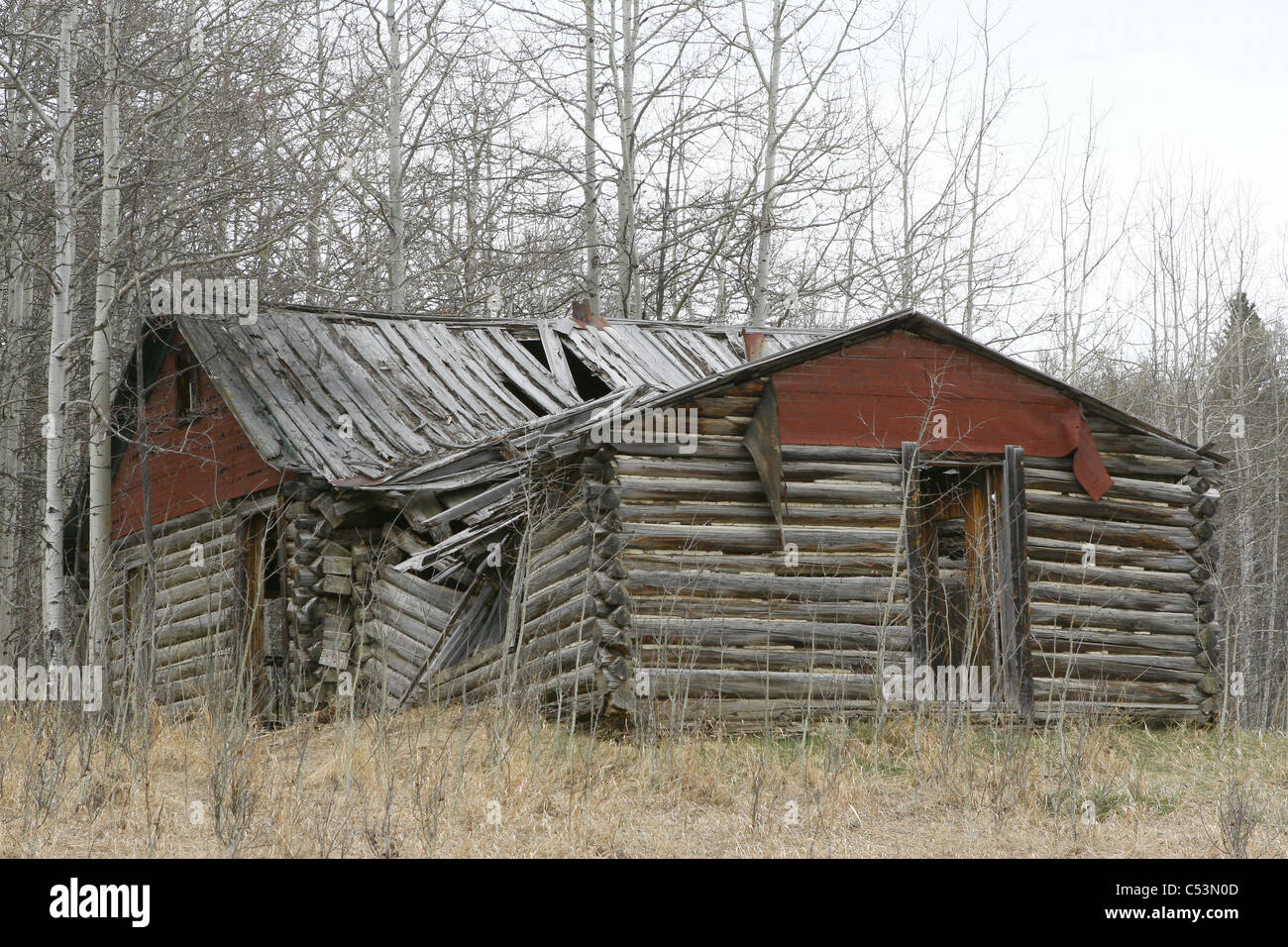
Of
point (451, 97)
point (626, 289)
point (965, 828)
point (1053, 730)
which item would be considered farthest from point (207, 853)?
point (451, 97)

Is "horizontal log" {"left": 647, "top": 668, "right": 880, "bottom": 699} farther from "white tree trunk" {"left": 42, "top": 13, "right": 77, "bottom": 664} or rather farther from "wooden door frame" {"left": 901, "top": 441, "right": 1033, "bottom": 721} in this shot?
"white tree trunk" {"left": 42, "top": 13, "right": 77, "bottom": 664}

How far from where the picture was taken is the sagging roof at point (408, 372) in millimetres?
14992

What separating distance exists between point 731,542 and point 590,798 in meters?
3.90

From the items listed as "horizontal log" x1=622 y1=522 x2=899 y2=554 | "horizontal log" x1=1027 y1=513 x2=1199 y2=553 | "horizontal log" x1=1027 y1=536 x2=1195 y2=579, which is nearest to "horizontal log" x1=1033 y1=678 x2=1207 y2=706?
"horizontal log" x1=1027 y1=536 x2=1195 y2=579

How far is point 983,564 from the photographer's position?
514 inches

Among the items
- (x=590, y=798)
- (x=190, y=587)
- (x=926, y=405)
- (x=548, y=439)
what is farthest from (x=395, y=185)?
(x=590, y=798)

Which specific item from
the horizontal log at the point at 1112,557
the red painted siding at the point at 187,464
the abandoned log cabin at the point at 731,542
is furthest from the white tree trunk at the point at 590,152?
the horizontal log at the point at 1112,557

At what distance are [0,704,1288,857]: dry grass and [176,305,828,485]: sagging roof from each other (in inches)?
193

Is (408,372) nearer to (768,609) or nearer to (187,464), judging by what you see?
(187,464)

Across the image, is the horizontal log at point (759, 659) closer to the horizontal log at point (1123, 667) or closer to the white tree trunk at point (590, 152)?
the horizontal log at point (1123, 667)

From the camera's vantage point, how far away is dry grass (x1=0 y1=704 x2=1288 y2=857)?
7.58m

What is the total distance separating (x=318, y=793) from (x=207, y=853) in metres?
1.71

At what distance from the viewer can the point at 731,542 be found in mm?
12070

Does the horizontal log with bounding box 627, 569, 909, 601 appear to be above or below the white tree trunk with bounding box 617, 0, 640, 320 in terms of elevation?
below
